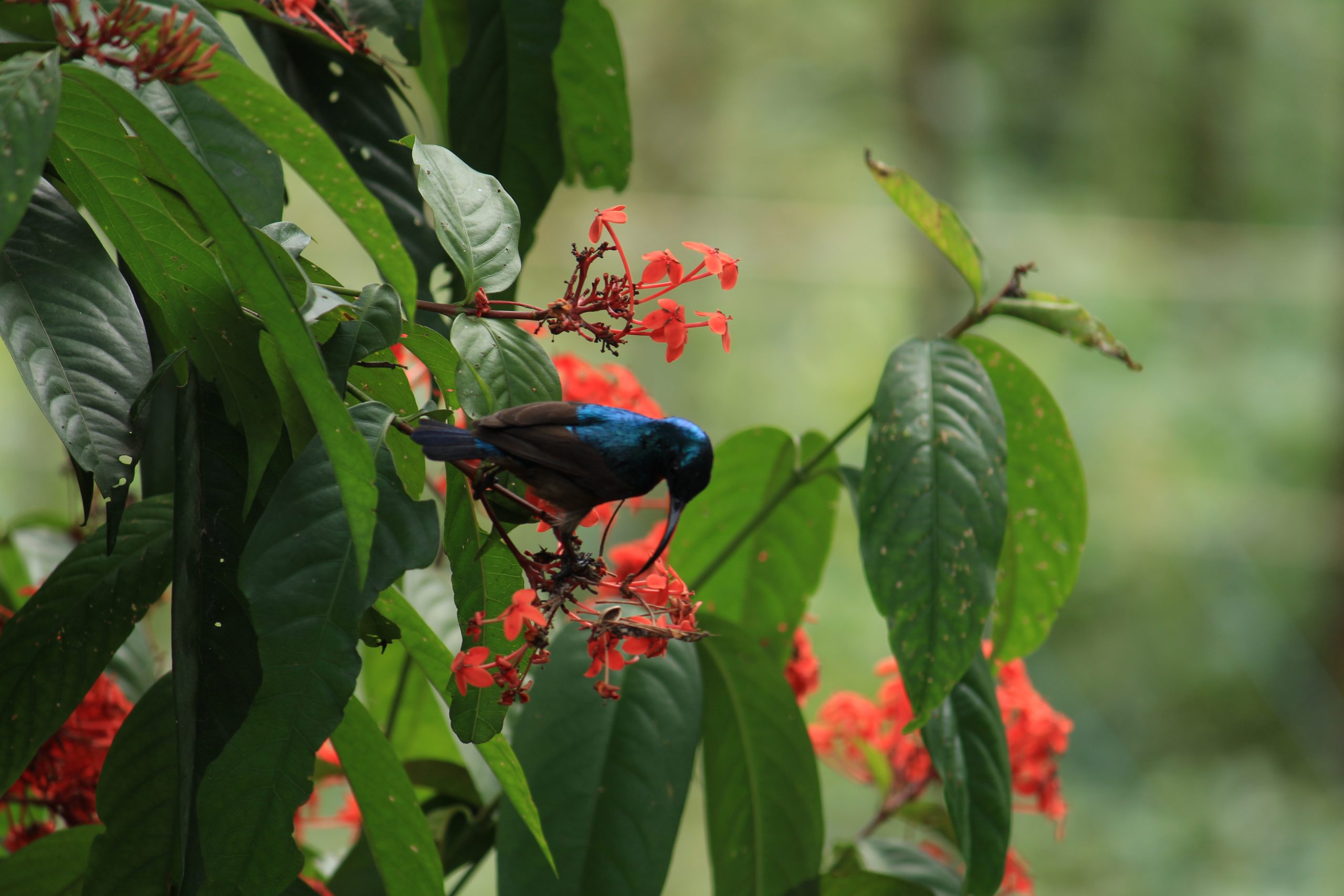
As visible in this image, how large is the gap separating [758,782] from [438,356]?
0.52 metres

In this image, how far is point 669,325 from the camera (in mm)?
645

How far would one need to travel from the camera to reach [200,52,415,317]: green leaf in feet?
1.66

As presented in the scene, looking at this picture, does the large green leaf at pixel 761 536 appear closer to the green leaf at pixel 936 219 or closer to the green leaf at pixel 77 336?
the green leaf at pixel 936 219

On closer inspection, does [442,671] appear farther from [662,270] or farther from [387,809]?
[662,270]

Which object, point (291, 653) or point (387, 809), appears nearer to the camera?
point (291, 653)

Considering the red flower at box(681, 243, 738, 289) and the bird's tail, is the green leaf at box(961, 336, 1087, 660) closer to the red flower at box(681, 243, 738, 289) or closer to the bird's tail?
the red flower at box(681, 243, 738, 289)

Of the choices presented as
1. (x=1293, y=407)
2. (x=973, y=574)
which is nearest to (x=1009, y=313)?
(x=973, y=574)

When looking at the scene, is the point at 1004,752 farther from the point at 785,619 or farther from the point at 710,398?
the point at 710,398

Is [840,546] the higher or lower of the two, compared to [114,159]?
lower

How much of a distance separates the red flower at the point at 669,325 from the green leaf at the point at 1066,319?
427 millimetres

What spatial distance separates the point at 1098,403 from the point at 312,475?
7005 mm

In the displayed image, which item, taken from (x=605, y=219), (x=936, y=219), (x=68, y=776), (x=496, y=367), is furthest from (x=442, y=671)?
(x=936, y=219)

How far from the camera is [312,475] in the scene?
53cm

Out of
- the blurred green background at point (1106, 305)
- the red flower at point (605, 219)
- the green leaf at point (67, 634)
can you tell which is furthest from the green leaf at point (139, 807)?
the blurred green background at point (1106, 305)
